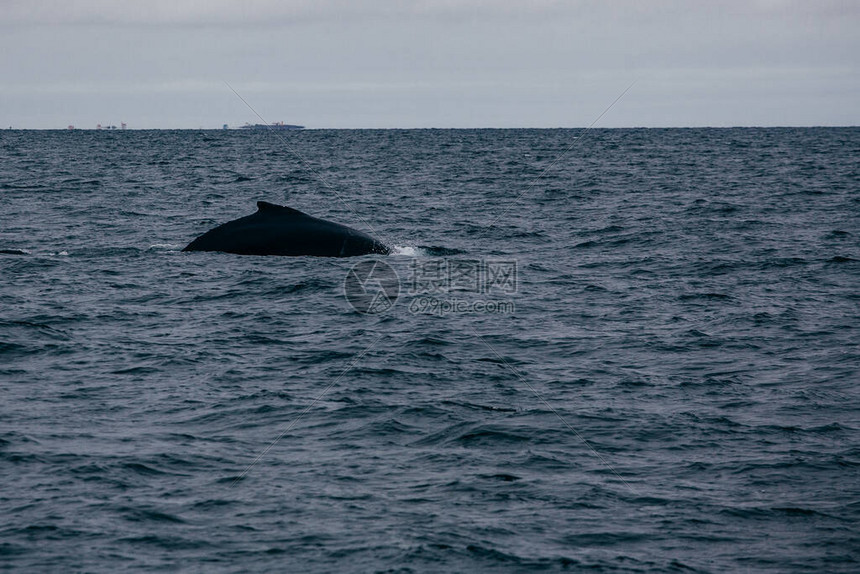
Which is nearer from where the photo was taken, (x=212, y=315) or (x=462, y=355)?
(x=462, y=355)

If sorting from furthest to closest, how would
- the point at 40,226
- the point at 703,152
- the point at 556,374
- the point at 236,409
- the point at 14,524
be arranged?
the point at 703,152
the point at 40,226
the point at 556,374
the point at 236,409
the point at 14,524

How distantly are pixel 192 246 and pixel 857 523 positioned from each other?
20.2m

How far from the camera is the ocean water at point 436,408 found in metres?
9.01

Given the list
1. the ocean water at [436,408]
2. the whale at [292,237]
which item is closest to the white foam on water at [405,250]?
the ocean water at [436,408]

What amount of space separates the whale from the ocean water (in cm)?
46

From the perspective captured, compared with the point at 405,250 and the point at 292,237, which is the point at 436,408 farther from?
the point at 405,250

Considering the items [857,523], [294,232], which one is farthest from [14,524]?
[294,232]

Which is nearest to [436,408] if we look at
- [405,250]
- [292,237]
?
[292,237]

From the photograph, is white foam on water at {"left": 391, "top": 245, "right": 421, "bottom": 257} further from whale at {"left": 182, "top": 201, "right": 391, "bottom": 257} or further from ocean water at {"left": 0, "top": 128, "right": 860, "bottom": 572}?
whale at {"left": 182, "top": 201, "right": 391, "bottom": 257}

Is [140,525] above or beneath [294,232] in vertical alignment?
beneath

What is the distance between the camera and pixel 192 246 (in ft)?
86.9

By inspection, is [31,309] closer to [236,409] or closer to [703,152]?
[236,409]

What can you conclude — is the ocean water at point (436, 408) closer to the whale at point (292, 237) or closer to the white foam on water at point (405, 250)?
the white foam on water at point (405, 250)

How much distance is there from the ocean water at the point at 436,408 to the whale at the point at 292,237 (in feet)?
1.51
